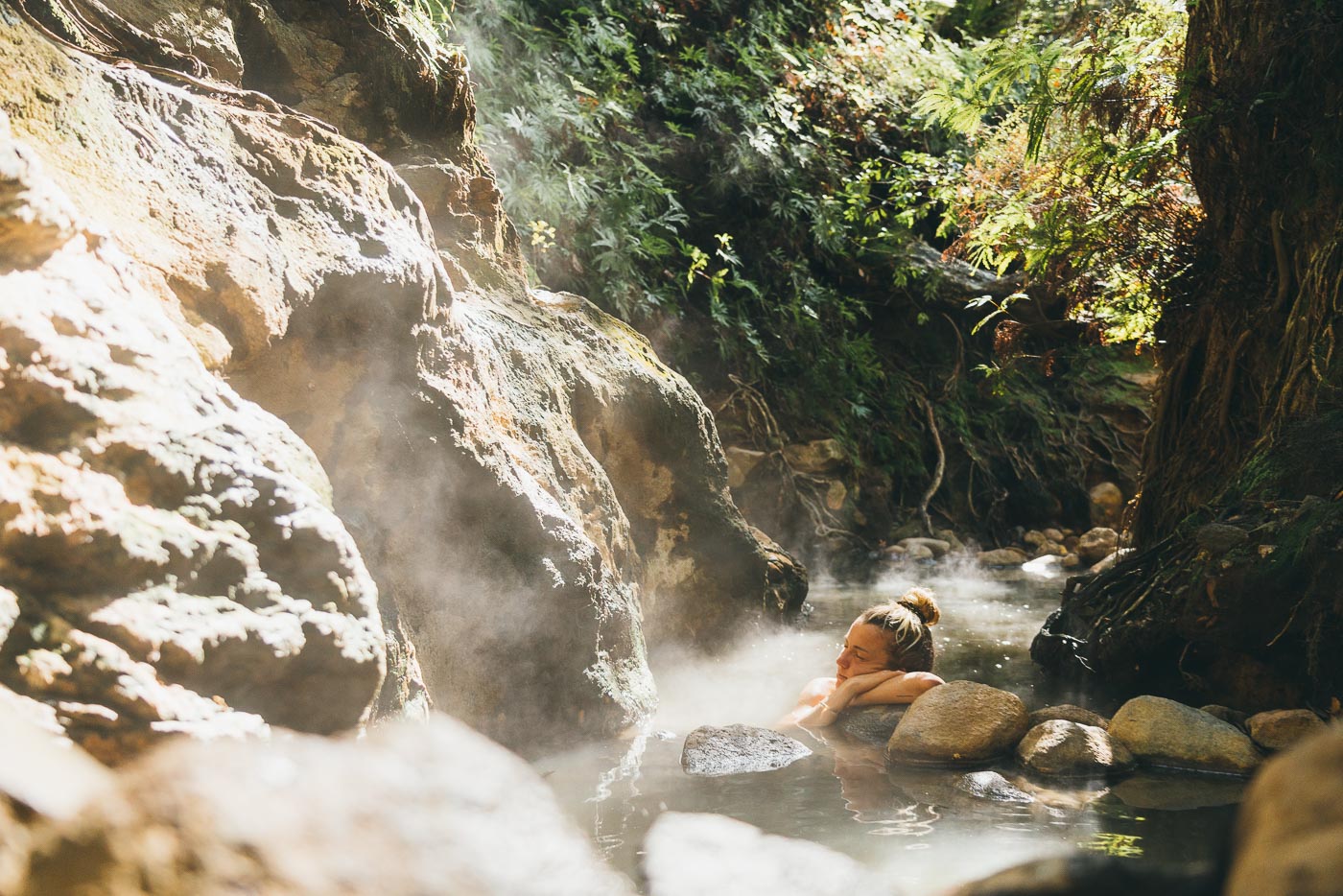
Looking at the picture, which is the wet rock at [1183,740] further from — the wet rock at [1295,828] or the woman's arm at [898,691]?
the wet rock at [1295,828]

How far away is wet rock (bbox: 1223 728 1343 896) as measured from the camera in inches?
27.3

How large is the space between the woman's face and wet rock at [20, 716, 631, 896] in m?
3.18

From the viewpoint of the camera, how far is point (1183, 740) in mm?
3592

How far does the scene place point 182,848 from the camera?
3.69 feet

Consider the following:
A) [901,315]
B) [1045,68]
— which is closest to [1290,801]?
[1045,68]

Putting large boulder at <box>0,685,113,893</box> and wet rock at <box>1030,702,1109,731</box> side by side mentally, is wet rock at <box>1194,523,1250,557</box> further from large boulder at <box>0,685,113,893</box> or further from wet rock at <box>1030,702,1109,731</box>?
large boulder at <box>0,685,113,893</box>

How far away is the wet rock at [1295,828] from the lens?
69 cm

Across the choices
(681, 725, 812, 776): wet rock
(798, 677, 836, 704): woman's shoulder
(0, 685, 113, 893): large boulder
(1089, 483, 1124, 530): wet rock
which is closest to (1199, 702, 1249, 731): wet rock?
(798, 677, 836, 704): woman's shoulder

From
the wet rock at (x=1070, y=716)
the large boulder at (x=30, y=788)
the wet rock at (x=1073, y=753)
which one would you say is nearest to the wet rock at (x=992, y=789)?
Answer: the wet rock at (x=1073, y=753)

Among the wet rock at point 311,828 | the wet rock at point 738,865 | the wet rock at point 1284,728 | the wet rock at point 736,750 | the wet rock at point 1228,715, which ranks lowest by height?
the wet rock at point 736,750

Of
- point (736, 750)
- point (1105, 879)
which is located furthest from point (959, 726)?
point (1105, 879)

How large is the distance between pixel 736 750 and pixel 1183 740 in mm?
1759

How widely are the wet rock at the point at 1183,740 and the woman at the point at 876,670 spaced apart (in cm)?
92

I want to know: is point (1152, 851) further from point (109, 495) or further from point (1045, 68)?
point (1045, 68)
